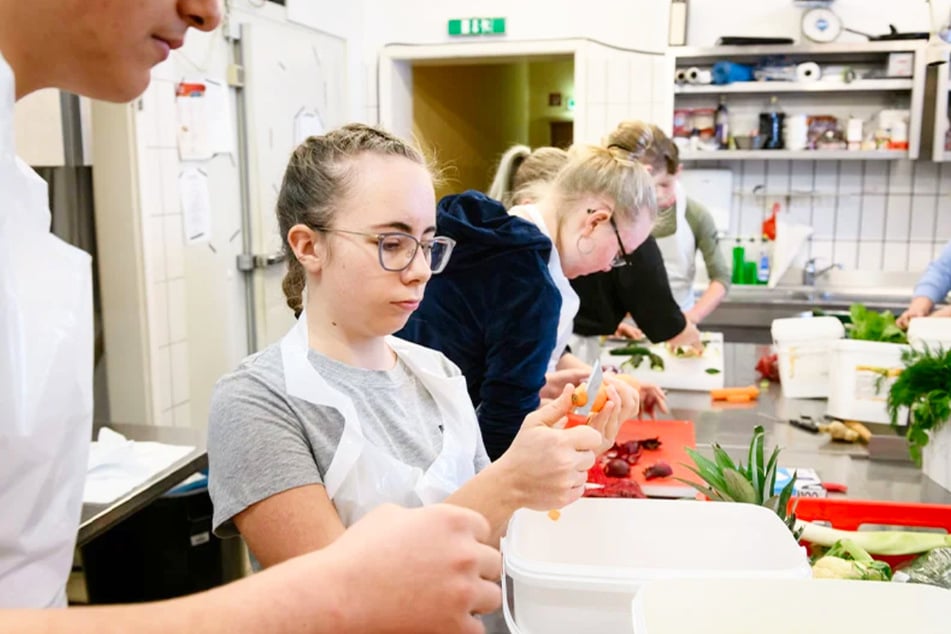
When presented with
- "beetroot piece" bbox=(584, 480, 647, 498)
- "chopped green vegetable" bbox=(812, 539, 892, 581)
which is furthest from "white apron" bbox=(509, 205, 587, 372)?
"chopped green vegetable" bbox=(812, 539, 892, 581)

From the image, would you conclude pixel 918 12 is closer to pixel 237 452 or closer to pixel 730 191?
pixel 730 191

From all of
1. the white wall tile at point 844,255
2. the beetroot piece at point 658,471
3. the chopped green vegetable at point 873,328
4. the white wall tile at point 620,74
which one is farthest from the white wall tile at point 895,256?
the beetroot piece at point 658,471

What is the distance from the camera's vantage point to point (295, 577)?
0.54m

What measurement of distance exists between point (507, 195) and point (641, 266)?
0.51 metres

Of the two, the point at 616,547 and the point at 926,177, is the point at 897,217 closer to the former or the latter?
the point at 926,177

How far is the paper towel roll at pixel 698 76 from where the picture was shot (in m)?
4.67

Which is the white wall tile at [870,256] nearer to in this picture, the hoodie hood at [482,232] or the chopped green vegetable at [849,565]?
the hoodie hood at [482,232]

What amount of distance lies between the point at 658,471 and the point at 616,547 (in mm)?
703

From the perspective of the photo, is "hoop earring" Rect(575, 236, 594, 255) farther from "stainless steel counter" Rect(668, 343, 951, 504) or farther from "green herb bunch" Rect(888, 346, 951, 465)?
"green herb bunch" Rect(888, 346, 951, 465)

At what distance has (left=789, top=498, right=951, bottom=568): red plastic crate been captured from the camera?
1446 millimetres

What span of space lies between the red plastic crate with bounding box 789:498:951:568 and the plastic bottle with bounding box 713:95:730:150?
3.63 meters

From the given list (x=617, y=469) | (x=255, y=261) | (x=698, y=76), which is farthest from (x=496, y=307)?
(x=698, y=76)

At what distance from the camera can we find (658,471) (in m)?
1.93

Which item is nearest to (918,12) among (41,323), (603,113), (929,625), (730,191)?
(730,191)
